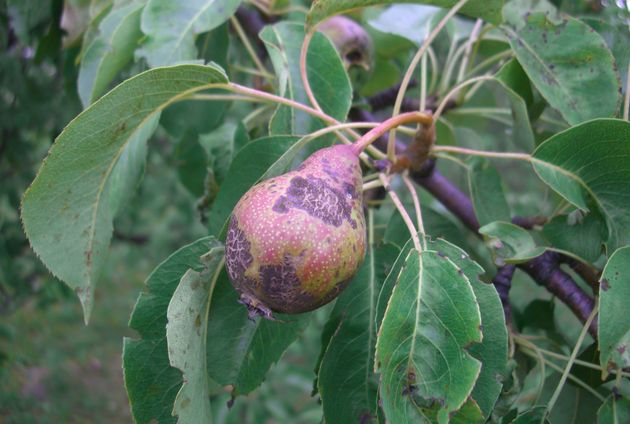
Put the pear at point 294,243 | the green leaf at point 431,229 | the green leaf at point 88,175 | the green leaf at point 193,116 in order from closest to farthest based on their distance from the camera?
the pear at point 294,243, the green leaf at point 88,175, the green leaf at point 431,229, the green leaf at point 193,116

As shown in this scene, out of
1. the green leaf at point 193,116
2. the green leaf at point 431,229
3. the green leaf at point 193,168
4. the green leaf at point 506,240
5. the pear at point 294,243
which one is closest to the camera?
the pear at point 294,243

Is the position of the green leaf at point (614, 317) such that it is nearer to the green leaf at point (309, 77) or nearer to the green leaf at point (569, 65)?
the green leaf at point (569, 65)

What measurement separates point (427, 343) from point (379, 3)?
0.56 metres

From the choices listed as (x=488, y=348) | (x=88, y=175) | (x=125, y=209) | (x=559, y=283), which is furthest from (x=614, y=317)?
(x=125, y=209)

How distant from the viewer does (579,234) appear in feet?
3.64

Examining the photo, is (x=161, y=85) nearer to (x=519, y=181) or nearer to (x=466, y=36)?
(x=466, y=36)

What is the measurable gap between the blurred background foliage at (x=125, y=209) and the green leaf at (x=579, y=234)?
0.22m

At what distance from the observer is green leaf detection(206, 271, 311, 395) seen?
3.53ft

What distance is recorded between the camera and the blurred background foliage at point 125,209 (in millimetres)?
1556

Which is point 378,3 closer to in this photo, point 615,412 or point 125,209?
point 615,412

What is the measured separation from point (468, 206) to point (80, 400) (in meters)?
3.60

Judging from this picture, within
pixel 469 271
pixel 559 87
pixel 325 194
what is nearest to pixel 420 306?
pixel 469 271

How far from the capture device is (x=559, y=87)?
1.14 m

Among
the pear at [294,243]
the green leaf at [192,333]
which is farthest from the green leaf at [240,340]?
the pear at [294,243]
